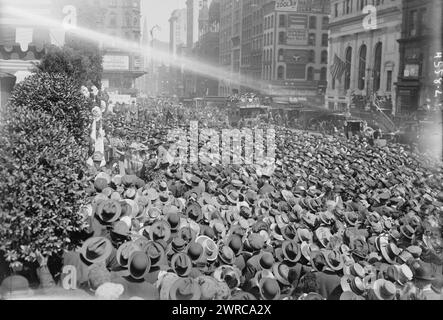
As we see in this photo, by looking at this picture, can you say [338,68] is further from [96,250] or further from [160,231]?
[96,250]

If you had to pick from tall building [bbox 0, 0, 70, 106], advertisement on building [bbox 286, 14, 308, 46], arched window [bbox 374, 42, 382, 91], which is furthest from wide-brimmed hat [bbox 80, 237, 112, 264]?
advertisement on building [bbox 286, 14, 308, 46]

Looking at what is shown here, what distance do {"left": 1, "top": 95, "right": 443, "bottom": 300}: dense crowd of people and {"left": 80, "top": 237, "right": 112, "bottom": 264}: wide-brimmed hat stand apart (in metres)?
0.02

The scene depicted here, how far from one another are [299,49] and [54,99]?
7325 centimetres

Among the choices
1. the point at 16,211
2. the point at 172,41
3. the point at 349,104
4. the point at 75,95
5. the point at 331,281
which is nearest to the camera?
the point at 16,211

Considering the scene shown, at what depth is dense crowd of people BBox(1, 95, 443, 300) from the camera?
388 inches

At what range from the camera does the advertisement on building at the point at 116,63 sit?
227 feet

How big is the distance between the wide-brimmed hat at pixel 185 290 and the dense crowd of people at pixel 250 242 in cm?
2

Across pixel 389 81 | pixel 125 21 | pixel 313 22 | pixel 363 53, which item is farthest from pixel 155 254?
pixel 313 22

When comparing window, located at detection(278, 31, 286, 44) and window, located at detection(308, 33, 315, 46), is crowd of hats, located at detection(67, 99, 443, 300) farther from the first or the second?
window, located at detection(278, 31, 286, 44)

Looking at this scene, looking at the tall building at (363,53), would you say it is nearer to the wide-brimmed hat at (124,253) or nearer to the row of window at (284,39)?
the row of window at (284,39)

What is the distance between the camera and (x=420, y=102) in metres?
51.2
